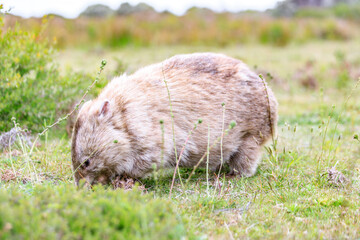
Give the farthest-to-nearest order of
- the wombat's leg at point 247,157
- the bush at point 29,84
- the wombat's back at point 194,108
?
the bush at point 29,84
the wombat's leg at point 247,157
the wombat's back at point 194,108

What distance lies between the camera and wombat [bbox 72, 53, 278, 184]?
10.9 feet

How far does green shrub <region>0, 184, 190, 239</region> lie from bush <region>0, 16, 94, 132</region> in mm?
2245

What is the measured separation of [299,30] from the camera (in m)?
15.7

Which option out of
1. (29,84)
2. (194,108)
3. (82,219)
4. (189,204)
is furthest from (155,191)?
(29,84)

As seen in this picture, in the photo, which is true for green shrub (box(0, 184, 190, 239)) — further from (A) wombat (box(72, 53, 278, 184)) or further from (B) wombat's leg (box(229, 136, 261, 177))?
(B) wombat's leg (box(229, 136, 261, 177))

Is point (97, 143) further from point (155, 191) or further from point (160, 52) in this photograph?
point (160, 52)

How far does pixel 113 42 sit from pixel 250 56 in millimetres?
4871

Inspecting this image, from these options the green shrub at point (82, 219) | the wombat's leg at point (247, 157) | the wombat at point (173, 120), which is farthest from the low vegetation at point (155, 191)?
the wombat at point (173, 120)

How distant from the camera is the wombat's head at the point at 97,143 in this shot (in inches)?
129

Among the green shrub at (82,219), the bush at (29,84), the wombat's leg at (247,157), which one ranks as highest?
the bush at (29,84)

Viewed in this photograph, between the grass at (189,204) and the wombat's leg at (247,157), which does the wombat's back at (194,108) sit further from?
the grass at (189,204)

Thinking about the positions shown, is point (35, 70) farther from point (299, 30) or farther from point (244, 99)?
point (299, 30)

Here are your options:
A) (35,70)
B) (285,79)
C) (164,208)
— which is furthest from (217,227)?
(285,79)

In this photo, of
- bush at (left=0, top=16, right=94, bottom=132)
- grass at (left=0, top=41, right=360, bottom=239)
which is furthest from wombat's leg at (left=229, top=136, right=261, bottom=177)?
bush at (left=0, top=16, right=94, bottom=132)
